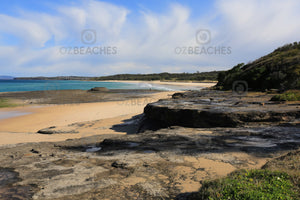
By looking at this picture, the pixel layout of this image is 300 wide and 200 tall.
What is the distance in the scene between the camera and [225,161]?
13.3 feet

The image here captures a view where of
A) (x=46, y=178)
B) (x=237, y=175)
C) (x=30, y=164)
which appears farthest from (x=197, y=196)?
(x=30, y=164)

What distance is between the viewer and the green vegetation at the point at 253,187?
257 centimetres

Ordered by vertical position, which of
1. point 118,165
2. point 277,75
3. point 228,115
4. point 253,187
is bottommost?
point 118,165

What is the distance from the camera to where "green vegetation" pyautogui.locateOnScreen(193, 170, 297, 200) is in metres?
2.57

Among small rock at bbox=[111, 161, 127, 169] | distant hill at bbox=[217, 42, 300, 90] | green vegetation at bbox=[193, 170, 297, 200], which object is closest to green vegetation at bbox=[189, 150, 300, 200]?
green vegetation at bbox=[193, 170, 297, 200]

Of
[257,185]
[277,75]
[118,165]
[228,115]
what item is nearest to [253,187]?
[257,185]

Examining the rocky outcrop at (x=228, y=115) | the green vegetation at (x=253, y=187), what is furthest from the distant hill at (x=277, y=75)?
the green vegetation at (x=253, y=187)

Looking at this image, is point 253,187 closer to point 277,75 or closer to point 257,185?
point 257,185

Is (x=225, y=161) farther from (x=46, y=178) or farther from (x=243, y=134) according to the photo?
(x=46, y=178)

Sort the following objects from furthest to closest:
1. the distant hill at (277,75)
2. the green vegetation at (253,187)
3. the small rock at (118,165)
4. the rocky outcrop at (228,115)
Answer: the distant hill at (277,75) < the rocky outcrop at (228,115) < the small rock at (118,165) < the green vegetation at (253,187)

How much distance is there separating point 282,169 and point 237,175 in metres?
0.76

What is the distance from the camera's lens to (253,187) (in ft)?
9.05

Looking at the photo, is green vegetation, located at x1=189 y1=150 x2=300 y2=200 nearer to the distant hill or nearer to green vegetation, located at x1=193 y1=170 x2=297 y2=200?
green vegetation, located at x1=193 y1=170 x2=297 y2=200

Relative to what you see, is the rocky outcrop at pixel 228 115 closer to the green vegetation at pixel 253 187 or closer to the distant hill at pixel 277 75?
the green vegetation at pixel 253 187
